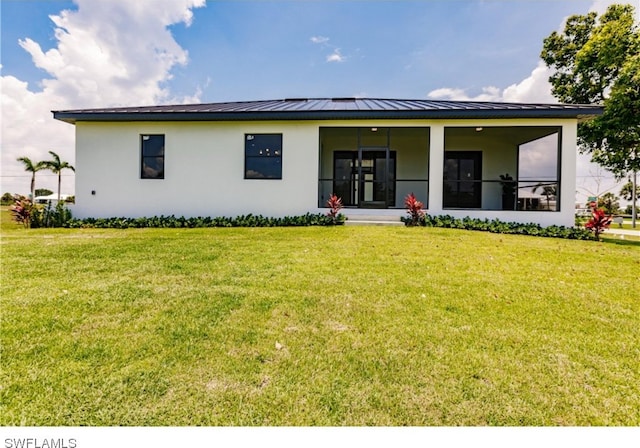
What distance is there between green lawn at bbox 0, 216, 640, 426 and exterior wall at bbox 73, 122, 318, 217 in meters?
5.41

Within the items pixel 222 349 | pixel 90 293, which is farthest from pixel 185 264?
pixel 222 349

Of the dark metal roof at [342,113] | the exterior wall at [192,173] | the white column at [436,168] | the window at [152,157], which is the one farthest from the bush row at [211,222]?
the dark metal roof at [342,113]

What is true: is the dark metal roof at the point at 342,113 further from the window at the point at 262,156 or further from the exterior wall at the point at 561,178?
the window at the point at 262,156

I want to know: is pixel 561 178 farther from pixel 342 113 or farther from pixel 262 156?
pixel 262 156

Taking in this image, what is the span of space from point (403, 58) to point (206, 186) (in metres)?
9.38

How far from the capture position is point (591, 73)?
48.6ft

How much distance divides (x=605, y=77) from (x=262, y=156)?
15947 mm

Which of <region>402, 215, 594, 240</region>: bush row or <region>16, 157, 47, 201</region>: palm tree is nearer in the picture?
<region>402, 215, 594, 240</region>: bush row

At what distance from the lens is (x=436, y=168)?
10227 mm

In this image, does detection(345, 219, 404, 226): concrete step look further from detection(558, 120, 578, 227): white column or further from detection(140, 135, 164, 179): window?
detection(140, 135, 164, 179): window

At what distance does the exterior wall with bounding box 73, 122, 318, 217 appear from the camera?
1047cm

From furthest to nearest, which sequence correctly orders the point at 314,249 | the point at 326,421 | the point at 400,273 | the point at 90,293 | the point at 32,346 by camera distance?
the point at 314,249
the point at 400,273
the point at 90,293
the point at 32,346
the point at 326,421

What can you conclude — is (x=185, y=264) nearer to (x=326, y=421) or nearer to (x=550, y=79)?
(x=326, y=421)

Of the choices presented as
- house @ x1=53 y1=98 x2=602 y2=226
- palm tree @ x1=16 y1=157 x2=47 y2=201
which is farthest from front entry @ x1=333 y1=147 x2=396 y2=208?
palm tree @ x1=16 y1=157 x2=47 y2=201
